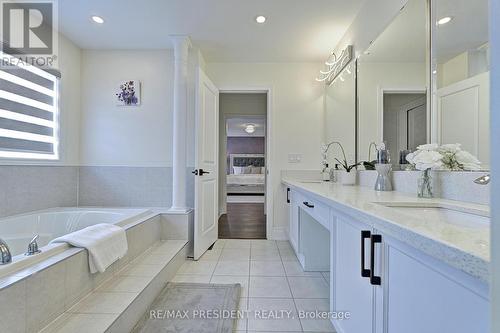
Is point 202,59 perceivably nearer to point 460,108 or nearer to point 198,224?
point 198,224

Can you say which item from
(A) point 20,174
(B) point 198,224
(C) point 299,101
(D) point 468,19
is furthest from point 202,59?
(D) point 468,19

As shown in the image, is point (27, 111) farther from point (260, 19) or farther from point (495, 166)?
point (495, 166)

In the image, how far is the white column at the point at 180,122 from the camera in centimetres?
296

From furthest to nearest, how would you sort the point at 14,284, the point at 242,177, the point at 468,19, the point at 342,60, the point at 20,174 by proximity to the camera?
the point at 242,177 < the point at 342,60 < the point at 20,174 < the point at 468,19 < the point at 14,284

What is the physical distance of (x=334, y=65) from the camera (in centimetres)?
321

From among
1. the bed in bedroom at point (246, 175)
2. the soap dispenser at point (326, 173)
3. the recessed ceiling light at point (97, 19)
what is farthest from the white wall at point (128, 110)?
the bed in bedroom at point (246, 175)

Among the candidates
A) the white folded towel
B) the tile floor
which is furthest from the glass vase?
the white folded towel

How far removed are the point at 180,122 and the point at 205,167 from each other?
1.89ft

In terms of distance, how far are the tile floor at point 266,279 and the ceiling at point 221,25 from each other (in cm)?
243

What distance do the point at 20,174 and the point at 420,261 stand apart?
3.12 meters

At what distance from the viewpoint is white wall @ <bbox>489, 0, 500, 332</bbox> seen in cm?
38

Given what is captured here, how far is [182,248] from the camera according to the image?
2.69 m

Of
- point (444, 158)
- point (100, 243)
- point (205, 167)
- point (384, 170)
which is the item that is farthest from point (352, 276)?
point (205, 167)

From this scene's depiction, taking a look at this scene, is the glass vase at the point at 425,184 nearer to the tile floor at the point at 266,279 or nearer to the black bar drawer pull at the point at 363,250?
the black bar drawer pull at the point at 363,250
